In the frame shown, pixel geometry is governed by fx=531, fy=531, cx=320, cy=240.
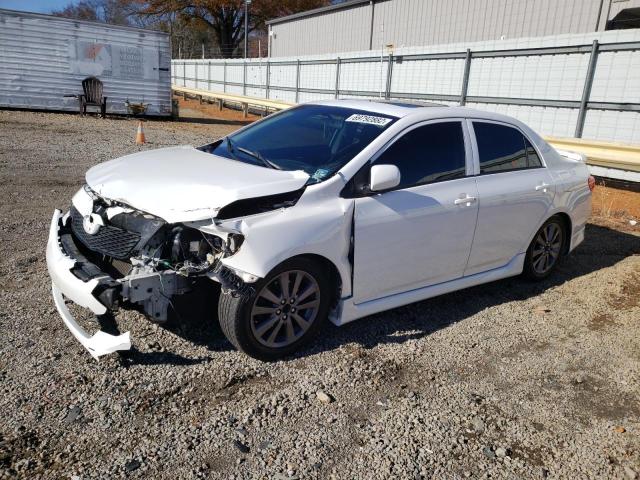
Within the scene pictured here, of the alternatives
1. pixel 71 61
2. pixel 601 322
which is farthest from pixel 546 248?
pixel 71 61

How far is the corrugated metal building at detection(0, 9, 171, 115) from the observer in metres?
18.6

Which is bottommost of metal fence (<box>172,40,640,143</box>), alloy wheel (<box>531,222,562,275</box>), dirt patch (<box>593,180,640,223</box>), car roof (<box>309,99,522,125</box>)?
dirt patch (<box>593,180,640,223</box>)

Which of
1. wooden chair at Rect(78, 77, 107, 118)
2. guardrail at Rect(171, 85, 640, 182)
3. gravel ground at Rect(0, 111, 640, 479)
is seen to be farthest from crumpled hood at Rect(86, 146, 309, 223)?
wooden chair at Rect(78, 77, 107, 118)

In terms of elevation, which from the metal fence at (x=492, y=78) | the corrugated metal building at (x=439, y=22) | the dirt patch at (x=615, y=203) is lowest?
the dirt patch at (x=615, y=203)

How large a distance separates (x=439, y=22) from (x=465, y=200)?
20428 millimetres

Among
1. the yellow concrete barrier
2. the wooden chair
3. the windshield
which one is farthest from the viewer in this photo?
the wooden chair

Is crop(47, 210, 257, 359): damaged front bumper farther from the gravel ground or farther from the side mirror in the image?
the side mirror

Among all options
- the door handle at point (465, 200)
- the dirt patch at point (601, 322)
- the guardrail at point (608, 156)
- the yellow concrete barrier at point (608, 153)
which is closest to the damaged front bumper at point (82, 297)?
the door handle at point (465, 200)

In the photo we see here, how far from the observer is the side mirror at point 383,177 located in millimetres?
3604

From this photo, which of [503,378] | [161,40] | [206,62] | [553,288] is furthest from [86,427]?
[206,62]

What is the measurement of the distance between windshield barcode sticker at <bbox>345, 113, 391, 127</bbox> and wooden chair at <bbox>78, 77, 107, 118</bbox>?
17.7 meters

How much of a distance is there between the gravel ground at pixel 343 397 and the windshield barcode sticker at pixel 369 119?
1.58 meters

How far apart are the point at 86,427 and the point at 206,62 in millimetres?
35576

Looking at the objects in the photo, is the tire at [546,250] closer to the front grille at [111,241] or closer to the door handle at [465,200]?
the door handle at [465,200]
